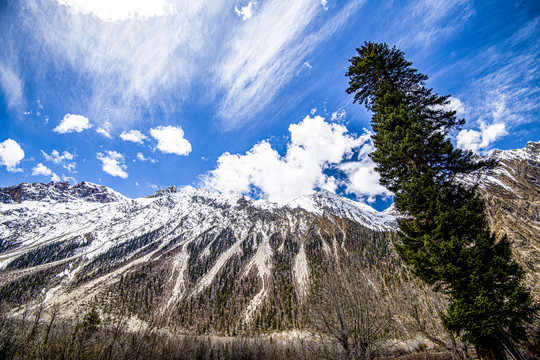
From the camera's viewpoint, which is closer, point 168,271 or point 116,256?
point 168,271

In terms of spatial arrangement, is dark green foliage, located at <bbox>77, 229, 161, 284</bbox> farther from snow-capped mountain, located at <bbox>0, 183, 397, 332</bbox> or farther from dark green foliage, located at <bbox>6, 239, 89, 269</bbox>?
dark green foliage, located at <bbox>6, 239, 89, 269</bbox>

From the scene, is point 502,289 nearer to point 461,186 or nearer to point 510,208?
point 461,186

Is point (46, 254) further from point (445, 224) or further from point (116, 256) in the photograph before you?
point (445, 224)

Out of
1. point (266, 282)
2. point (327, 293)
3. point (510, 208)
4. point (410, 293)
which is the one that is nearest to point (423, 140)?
point (327, 293)

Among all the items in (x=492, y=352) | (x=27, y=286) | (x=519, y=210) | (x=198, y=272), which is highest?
(x=519, y=210)

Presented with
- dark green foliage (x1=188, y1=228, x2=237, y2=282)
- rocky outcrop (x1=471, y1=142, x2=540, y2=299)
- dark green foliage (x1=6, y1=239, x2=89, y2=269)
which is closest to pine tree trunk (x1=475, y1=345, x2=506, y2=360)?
rocky outcrop (x1=471, y1=142, x2=540, y2=299)

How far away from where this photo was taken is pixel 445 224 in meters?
9.00

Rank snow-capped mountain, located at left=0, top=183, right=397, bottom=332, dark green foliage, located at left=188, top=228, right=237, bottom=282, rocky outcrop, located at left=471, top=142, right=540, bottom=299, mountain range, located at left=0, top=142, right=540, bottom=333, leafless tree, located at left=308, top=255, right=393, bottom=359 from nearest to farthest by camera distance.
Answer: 1. leafless tree, located at left=308, top=255, right=393, bottom=359
2. rocky outcrop, located at left=471, top=142, right=540, bottom=299
3. mountain range, located at left=0, top=142, right=540, bottom=333
4. snow-capped mountain, located at left=0, top=183, right=397, bottom=332
5. dark green foliage, located at left=188, top=228, right=237, bottom=282

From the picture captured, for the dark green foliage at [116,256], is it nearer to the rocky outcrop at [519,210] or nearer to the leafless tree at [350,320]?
the leafless tree at [350,320]

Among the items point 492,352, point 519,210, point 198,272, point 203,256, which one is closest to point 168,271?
point 198,272

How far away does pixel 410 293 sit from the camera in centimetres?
1599

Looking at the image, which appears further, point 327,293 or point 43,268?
point 43,268

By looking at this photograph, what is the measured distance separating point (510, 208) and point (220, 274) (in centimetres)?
20611

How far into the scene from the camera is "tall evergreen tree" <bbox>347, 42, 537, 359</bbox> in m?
7.75
